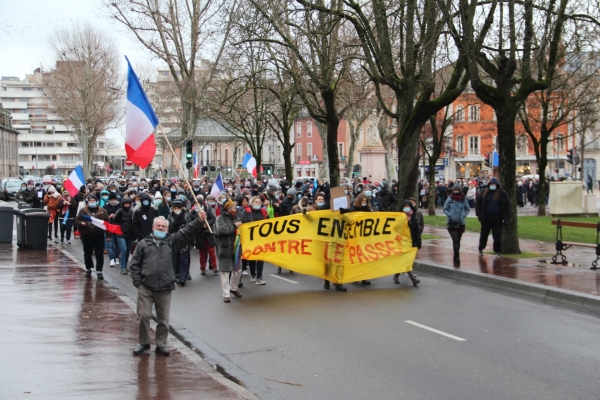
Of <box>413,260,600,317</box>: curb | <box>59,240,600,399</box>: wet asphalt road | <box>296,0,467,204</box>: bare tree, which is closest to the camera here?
<box>59,240,600,399</box>: wet asphalt road

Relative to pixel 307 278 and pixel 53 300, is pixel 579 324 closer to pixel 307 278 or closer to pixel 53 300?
pixel 307 278

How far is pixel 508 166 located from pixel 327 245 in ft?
19.5

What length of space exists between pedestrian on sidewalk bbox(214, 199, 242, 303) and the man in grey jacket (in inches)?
146

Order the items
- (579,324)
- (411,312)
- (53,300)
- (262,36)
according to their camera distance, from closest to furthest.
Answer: (579,324), (411,312), (53,300), (262,36)

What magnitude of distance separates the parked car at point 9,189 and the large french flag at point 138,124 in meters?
47.2

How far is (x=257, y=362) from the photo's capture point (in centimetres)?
838

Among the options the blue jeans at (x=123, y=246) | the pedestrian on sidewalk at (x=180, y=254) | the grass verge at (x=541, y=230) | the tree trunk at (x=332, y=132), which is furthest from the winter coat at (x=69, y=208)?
the grass verge at (x=541, y=230)

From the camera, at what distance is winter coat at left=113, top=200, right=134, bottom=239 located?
634 inches

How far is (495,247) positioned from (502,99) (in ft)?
11.5

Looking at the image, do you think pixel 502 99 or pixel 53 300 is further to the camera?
pixel 502 99

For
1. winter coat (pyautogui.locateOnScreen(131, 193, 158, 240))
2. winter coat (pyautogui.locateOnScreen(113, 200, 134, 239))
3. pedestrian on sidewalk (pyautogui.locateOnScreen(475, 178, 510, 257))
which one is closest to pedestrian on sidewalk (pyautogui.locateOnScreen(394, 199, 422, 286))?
pedestrian on sidewalk (pyautogui.locateOnScreen(475, 178, 510, 257))

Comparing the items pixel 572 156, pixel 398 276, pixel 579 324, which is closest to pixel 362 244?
pixel 398 276

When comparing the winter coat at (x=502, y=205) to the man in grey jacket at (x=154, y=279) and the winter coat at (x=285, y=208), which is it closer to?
the winter coat at (x=285, y=208)

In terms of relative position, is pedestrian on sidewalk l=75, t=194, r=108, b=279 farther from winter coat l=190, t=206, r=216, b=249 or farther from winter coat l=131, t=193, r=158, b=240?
winter coat l=190, t=206, r=216, b=249
